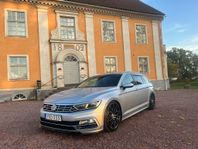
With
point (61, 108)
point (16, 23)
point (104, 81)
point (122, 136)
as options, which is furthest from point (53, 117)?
point (16, 23)

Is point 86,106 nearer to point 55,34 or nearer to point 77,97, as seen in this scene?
point 77,97

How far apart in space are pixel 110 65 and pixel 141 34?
16.9ft

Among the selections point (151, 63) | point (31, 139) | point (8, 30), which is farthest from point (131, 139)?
point (151, 63)

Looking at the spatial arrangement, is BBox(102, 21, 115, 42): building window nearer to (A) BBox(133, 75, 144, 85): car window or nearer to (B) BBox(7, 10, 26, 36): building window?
(B) BBox(7, 10, 26, 36): building window

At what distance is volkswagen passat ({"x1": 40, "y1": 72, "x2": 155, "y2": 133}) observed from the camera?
18.7 ft

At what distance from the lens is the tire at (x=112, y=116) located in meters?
6.09

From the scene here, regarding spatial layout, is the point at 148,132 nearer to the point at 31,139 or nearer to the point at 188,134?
the point at 188,134

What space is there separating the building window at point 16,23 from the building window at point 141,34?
36.6 feet

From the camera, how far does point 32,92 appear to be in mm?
17844

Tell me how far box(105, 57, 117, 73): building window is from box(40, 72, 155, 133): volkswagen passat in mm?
13980

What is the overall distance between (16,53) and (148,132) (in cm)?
1392

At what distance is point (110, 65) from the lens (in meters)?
21.8

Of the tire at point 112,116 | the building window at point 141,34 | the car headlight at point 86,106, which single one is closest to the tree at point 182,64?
the building window at point 141,34

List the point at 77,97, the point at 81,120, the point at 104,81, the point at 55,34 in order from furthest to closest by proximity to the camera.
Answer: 1. the point at 55,34
2. the point at 104,81
3. the point at 77,97
4. the point at 81,120
